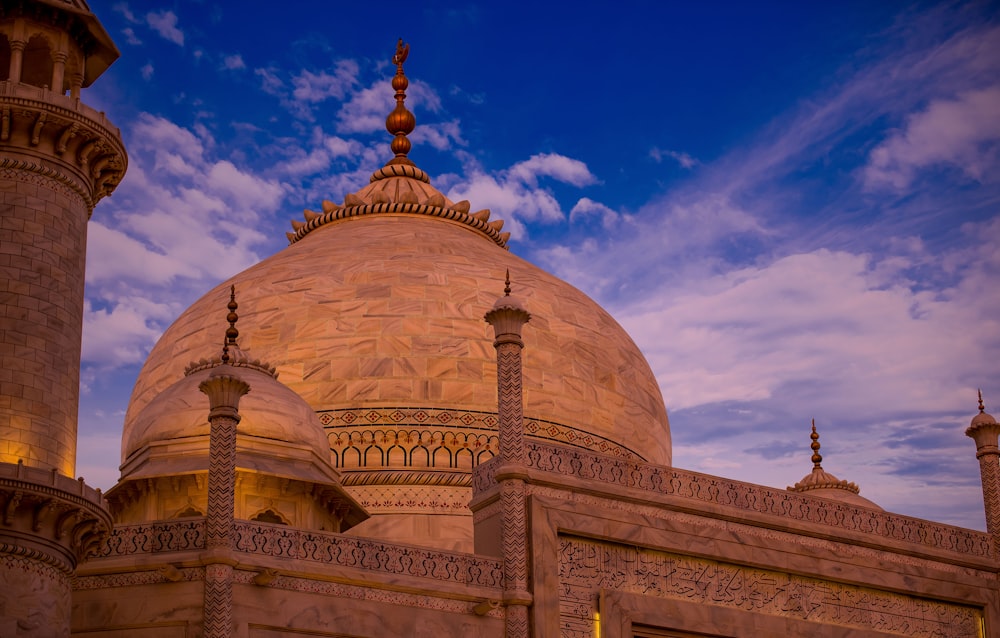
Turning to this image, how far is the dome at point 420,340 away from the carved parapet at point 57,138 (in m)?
5.17

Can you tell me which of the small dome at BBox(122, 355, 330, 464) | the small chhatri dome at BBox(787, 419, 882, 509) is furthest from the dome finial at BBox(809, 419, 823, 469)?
the small dome at BBox(122, 355, 330, 464)

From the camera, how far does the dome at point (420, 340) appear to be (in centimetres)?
→ 1847

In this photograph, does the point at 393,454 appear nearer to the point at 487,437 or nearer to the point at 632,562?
the point at 487,437

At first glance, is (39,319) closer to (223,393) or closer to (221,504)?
(223,393)

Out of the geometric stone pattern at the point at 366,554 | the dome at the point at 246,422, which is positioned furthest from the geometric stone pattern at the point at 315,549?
the dome at the point at 246,422

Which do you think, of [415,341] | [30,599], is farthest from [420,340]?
[30,599]

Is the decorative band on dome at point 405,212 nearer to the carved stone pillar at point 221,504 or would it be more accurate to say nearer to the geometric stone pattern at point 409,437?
the geometric stone pattern at point 409,437

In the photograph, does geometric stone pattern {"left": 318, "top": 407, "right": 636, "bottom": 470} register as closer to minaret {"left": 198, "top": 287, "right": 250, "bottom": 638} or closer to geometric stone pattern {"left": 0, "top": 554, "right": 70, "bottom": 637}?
minaret {"left": 198, "top": 287, "right": 250, "bottom": 638}

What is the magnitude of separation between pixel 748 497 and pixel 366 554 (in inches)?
156

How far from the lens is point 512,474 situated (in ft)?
43.4

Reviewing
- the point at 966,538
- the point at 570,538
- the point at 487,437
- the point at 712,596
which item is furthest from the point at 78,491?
the point at 966,538

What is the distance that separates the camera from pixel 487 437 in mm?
18344

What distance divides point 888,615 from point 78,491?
25.3ft

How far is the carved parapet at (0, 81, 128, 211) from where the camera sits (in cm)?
1265
